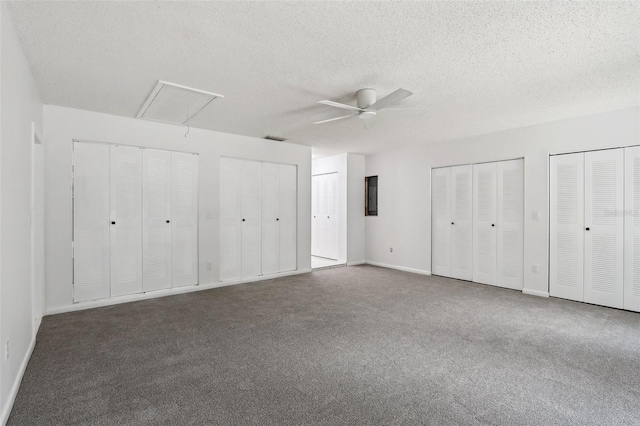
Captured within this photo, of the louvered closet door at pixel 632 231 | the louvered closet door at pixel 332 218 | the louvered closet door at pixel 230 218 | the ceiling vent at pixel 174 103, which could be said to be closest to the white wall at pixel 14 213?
the ceiling vent at pixel 174 103

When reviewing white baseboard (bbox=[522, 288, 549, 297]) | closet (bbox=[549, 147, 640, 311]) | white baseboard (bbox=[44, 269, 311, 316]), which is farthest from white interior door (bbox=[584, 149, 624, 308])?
white baseboard (bbox=[44, 269, 311, 316])

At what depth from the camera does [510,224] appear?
190 inches

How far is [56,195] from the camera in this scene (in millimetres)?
3779

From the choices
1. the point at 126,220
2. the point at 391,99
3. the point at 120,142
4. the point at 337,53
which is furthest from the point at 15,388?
the point at 391,99

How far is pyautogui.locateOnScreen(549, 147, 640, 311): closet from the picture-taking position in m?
3.81

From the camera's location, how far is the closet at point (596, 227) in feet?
12.5

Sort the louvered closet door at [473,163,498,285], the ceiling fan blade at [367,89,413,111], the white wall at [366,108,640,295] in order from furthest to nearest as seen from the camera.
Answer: the louvered closet door at [473,163,498,285] → the white wall at [366,108,640,295] → the ceiling fan blade at [367,89,413,111]

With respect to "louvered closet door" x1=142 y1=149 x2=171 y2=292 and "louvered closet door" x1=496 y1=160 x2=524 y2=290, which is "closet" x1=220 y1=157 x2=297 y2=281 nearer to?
"louvered closet door" x1=142 y1=149 x2=171 y2=292

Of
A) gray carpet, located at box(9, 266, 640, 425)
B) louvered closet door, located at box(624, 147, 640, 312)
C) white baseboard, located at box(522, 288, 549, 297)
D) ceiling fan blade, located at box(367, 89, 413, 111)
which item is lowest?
gray carpet, located at box(9, 266, 640, 425)

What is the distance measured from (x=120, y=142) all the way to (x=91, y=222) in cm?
108

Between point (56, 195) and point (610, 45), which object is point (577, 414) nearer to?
point (610, 45)

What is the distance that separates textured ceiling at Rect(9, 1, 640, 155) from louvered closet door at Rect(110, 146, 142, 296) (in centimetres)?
63

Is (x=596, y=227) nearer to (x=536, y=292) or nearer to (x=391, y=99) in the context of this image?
(x=536, y=292)

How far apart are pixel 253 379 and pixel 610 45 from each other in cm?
359
